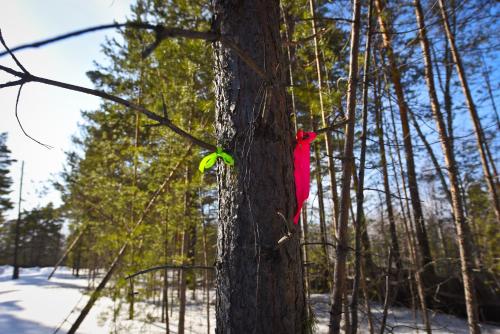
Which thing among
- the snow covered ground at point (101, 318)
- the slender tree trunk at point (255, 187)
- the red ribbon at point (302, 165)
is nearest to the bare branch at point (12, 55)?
the slender tree trunk at point (255, 187)

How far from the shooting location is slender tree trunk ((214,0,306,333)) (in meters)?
0.90

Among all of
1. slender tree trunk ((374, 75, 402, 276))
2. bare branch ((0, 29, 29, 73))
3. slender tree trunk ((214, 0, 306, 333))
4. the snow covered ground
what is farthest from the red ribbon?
the snow covered ground

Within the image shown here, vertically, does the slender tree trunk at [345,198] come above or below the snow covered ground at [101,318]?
above

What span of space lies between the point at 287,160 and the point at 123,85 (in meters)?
4.90

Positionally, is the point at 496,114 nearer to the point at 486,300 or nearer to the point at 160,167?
the point at 486,300

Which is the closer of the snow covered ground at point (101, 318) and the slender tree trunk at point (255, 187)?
the slender tree trunk at point (255, 187)

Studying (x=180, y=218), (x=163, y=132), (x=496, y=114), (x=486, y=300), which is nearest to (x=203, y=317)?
(x=180, y=218)

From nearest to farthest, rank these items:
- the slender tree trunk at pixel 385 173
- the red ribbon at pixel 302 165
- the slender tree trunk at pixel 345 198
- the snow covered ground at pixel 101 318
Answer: the red ribbon at pixel 302 165 < the slender tree trunk at pixel 345 198 < the slender tree trunk at pixel 385 173 < the snow covered ground at pixel 101 318

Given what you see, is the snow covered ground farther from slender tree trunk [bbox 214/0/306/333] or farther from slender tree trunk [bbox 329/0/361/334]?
slender tree trunk [bbox 214/0/306/333]

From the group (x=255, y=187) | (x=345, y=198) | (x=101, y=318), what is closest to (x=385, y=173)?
(x=345, y=198)

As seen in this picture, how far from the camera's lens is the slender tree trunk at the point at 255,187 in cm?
90

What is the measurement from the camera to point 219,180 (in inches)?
41.8

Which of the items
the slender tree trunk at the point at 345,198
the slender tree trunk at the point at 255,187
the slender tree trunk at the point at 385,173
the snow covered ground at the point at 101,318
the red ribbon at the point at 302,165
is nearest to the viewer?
the slender tree trunk at the point at 255,187

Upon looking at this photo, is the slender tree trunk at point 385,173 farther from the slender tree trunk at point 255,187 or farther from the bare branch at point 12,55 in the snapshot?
the bare branch at point 12,55
